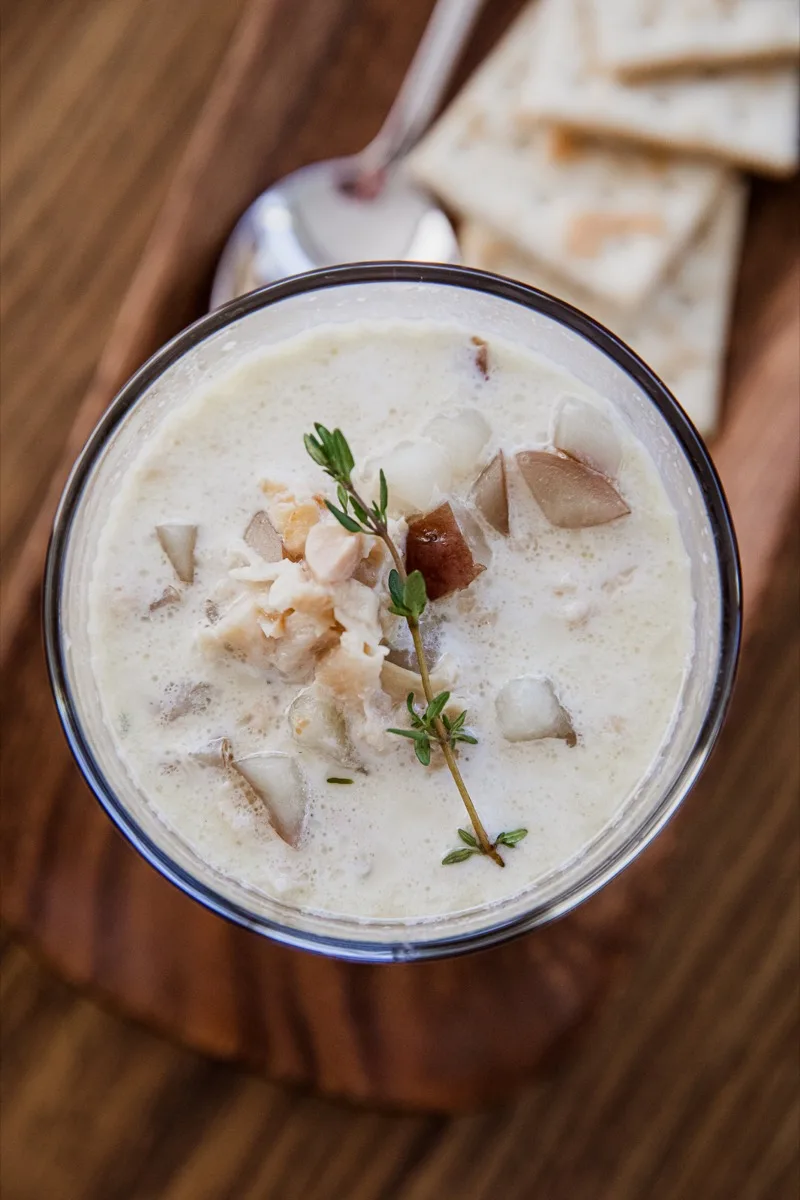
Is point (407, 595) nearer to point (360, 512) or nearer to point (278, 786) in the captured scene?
point (360, 512)

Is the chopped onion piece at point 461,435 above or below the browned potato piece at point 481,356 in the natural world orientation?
below

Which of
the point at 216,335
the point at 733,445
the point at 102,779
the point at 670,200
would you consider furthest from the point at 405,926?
the point at 670,200

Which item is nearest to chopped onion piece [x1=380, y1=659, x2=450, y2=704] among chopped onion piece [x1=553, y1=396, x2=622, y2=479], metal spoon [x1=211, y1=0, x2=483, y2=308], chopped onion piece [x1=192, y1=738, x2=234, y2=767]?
chopped onion piece [x1=192, y1=738, x2=234, y2=767]

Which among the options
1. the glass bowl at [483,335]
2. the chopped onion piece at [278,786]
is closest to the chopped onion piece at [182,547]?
the glass bowl at [483,335]

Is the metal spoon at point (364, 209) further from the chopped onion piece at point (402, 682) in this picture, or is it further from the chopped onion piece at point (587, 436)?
the chopped onion piece at point (402, 682)

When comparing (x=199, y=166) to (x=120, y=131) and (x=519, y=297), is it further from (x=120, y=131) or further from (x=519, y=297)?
(x=519, y=297)

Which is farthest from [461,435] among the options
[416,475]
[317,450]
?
[317,450]

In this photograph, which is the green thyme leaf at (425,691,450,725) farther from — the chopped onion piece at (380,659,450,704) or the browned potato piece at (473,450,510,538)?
the browned potato piece at (473,450,510,538)
